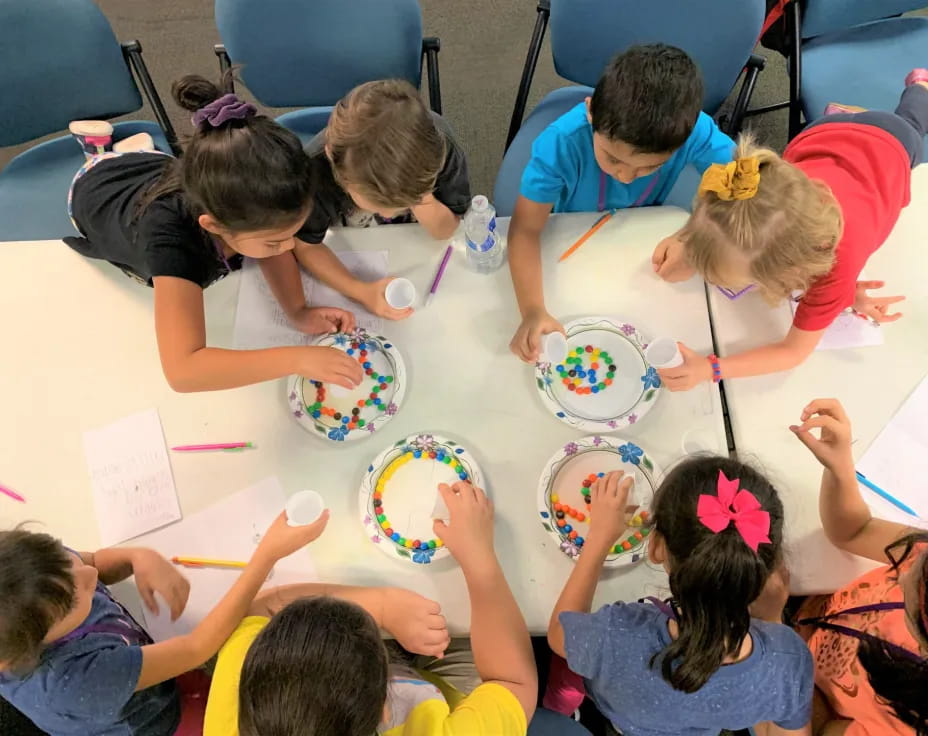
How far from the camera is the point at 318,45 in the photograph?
1.56 metres

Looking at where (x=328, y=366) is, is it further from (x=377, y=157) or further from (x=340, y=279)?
(x=377, y=157)

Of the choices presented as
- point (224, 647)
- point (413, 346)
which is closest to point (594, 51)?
point (413, 346)

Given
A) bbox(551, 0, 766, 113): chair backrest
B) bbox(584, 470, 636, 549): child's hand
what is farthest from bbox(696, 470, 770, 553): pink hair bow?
bbox(551, 0, 766, 113): chair backrest

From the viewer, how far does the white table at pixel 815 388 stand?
1.05 meters

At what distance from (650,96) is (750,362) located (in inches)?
19.9

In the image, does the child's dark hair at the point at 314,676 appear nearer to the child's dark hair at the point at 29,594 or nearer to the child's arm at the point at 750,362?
the child's dark hair at the point at 29,594

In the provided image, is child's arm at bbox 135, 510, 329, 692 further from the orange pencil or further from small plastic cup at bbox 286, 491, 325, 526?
the orange pencil

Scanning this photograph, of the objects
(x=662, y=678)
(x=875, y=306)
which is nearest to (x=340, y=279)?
(x=662, y=678)

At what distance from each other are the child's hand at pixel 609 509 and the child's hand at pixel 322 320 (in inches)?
22.6

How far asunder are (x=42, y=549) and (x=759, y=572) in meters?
1.00

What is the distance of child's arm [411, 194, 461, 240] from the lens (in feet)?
4.29

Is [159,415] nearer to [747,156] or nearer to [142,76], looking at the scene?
[142,76]

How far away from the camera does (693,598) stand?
85 cm

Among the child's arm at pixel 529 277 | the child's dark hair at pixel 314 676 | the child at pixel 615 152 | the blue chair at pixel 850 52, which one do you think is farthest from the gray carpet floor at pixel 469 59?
the child's dark hair at pixel 314 676
